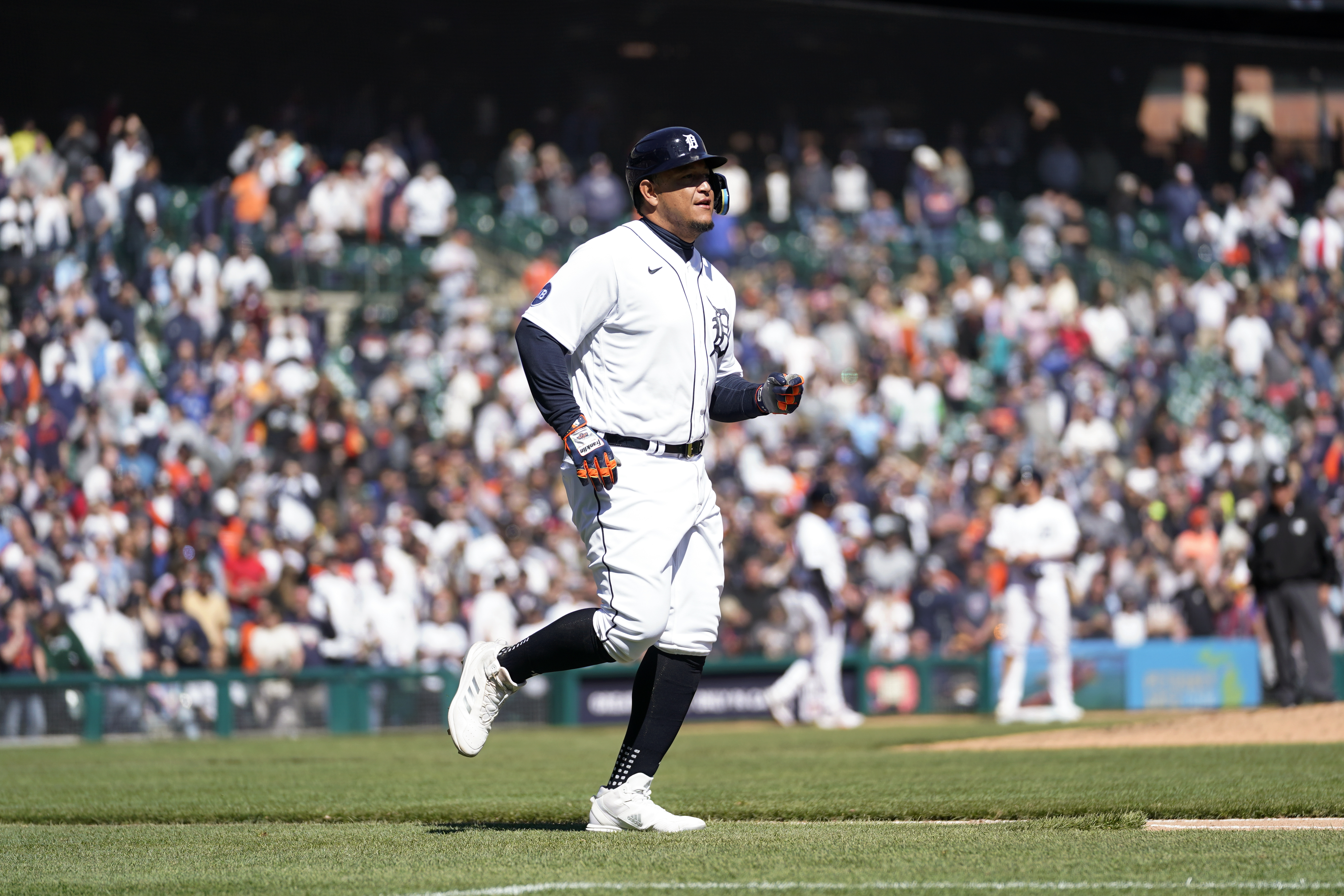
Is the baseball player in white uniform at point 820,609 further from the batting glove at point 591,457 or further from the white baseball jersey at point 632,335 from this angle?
the batting glove at point 591,457

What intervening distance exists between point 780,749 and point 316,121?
12925mm

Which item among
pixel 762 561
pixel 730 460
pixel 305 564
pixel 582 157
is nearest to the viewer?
pixel 305 564

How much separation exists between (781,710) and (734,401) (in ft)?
29.7

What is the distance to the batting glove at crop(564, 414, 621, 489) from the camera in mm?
5066

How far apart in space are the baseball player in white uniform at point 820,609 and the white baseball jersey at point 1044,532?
1475 millimetres

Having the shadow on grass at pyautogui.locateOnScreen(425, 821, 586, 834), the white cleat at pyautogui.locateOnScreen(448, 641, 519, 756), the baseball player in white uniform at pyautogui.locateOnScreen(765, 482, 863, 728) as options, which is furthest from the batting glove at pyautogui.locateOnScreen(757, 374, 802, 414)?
the baseball player in white uniform at pyautogui.locateOnScreen(765, 482, 863, 728)

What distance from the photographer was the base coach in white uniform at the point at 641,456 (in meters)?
5.25

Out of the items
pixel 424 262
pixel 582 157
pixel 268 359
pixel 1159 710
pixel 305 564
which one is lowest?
pixel 1159 710

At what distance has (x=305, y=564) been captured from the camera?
50.4 ft

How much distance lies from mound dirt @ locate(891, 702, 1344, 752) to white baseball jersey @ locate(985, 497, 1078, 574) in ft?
9.06

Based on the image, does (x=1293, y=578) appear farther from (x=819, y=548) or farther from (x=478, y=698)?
(x=478, y=698)

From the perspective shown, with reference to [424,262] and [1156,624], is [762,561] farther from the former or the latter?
[424,262]

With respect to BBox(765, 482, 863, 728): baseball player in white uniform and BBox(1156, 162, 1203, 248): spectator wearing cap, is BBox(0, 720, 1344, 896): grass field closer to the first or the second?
BBox(765, 482, 863, 728): baseball player in white uniform

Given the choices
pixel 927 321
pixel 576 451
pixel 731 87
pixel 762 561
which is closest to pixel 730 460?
pixel 762 561
